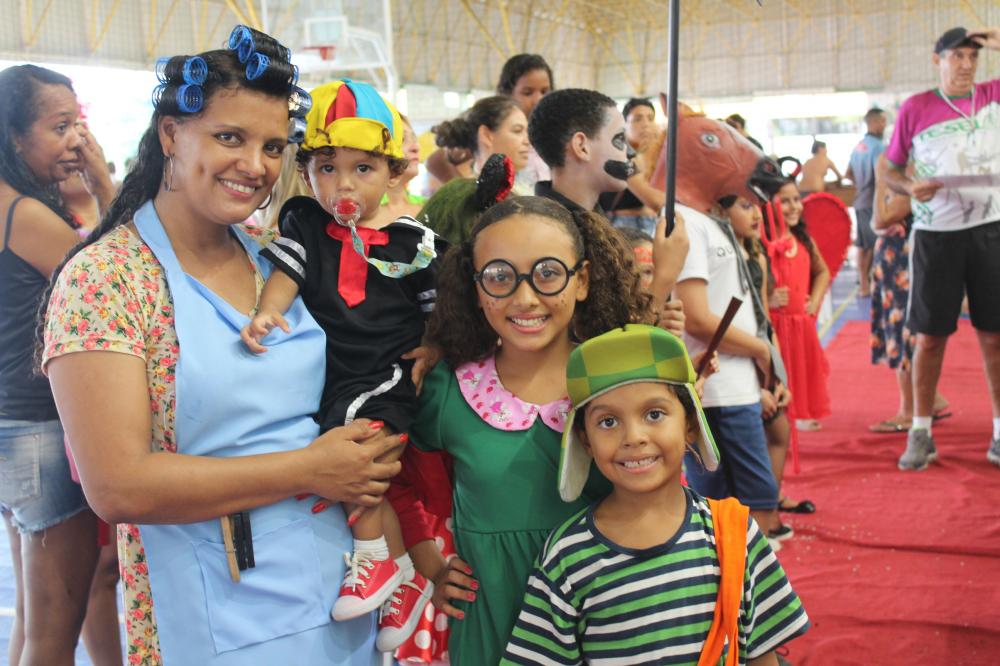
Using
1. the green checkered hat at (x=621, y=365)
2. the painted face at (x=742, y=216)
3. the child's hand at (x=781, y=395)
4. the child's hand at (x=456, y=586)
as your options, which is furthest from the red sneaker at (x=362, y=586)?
the painted face at (x=742, y=216)

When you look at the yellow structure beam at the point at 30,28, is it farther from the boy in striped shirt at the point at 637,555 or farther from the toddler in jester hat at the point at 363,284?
the boy in striped shirt at the point at 637,555

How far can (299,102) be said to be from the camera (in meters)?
1.63

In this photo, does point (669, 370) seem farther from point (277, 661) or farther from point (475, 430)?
point (277, 661)


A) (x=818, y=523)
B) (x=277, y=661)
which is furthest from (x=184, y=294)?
(x=818, y=523)

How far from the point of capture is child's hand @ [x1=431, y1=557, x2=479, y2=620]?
66.8 inches

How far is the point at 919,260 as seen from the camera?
469 centimetres

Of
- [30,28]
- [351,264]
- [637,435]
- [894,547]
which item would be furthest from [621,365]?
[30,28]

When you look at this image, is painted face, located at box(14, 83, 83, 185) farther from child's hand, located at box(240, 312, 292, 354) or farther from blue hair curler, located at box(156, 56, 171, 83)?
child's hand, located at box(240, 312, 292, 354)

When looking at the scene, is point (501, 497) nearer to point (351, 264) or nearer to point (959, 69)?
point (351, 264)

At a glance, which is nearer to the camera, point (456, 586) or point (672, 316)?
point (456, 586)

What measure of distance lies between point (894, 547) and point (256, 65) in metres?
3.44

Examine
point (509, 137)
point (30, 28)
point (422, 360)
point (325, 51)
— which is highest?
point (30, 28)

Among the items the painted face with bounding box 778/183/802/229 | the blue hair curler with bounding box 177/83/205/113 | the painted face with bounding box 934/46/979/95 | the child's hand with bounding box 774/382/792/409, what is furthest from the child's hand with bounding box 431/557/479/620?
the painted face with bounding box 934/46/979/95

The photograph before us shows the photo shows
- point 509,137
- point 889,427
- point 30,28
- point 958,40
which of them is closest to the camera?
point 509,137
